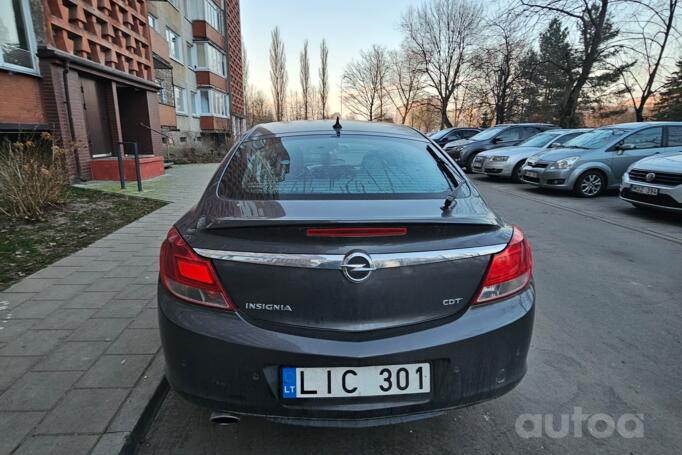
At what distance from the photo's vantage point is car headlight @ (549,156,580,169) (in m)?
10.2

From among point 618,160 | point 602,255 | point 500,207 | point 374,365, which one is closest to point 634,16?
point 618,160

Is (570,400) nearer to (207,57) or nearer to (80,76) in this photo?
(80,76)

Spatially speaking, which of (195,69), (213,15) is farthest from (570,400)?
(213,15)

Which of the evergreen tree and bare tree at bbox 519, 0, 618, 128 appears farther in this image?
the evergreen tree

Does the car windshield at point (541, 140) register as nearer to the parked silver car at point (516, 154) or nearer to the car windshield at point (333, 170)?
the parked silver car at point (516, 154)

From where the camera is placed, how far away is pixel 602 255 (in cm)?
559

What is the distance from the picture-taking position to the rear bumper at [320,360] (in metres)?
1.75

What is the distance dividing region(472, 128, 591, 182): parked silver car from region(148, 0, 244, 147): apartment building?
13956 mm

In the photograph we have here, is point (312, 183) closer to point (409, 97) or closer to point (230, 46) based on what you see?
point (230, 46)

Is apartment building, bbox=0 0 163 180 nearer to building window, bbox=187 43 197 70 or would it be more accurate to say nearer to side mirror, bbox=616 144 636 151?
side mirror, bbox=616 144 636 151

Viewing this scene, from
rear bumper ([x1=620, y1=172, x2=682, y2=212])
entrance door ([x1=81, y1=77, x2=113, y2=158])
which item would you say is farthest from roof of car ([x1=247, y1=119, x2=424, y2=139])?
entrance door ([x1=81, y1=77, x2=113, y2=158])

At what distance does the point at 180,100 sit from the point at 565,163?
2149 centimetres

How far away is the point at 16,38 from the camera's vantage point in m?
8.77

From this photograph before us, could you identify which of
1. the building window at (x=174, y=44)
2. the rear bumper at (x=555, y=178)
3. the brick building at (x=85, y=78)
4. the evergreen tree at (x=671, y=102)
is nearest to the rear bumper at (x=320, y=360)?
the brick building at (x=85, y=78)
